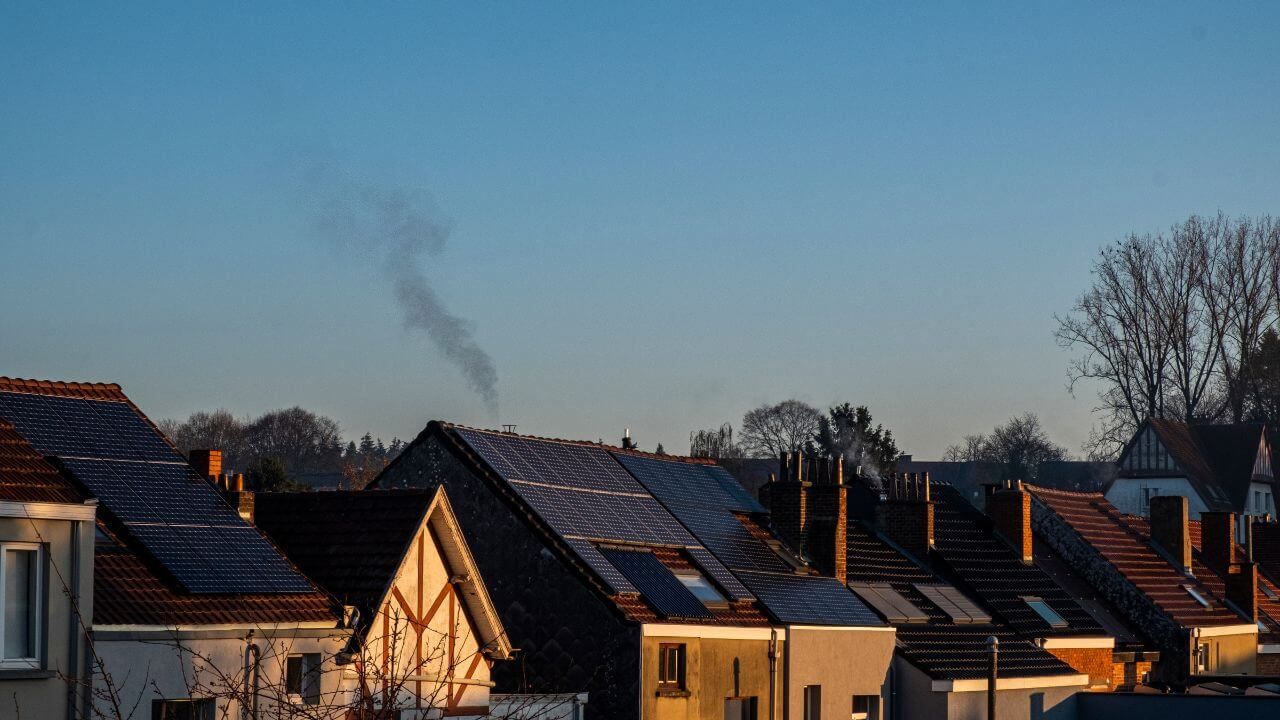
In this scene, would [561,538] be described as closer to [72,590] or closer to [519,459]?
[519,459]

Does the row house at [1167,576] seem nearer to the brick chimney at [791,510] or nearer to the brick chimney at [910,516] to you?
the brick chimney at [910,516]

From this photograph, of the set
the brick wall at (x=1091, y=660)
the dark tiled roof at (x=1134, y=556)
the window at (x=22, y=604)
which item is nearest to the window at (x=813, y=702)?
the brick wall at (x=1091, y=660)

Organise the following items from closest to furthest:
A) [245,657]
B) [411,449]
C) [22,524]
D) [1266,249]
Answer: [22,524]
[245,657]
[411,449]
[1266,249]

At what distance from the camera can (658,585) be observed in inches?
1257

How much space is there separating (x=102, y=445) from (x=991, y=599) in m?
23.0

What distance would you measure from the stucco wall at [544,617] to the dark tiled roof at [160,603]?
5.65m

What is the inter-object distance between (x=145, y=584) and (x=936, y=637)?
19860 millimetres

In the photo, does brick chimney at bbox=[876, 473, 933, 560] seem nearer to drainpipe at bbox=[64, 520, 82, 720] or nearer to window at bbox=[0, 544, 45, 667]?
drainpipe at bbox=[64, 520, 82, 720]

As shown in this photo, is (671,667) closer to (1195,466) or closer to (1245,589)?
(1245,589)

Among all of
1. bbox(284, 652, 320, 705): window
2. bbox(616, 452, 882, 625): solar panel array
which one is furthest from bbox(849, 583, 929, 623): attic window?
bbox(284, 652, 320, 705): window

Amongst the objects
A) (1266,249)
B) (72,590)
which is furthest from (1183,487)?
(72,590)

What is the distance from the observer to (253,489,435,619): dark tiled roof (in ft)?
88.0

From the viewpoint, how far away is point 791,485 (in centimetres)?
3825

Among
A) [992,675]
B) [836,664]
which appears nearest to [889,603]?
[992,675]
